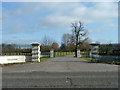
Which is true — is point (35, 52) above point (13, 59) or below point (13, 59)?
above

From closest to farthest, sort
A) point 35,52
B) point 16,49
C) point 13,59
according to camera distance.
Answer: point 13,59 < point 35,52 < point 16,49

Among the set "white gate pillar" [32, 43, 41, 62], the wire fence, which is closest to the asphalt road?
"white gate pillar" [32, 43, 41, 62]

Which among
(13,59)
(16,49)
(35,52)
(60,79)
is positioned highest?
(16,49)

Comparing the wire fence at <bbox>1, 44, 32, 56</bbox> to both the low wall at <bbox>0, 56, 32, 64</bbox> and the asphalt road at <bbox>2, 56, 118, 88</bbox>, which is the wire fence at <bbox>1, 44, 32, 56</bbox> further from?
the asphalt road at <bbox>2, 56, 118, 88</bbox>

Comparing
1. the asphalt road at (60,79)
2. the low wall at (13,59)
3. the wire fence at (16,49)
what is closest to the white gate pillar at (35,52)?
the low wall at (13,59)

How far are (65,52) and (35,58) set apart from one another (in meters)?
34.7

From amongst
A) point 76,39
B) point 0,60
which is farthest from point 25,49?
point 76,39

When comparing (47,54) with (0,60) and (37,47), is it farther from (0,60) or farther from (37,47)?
(0,60)

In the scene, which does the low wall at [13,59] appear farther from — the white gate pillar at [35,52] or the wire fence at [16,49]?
the wire fence at [16,49]

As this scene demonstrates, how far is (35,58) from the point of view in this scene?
18375mm

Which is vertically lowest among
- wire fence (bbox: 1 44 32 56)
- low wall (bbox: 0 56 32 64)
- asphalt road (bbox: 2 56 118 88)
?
asphalt road (bbox: 2 56 118 88)

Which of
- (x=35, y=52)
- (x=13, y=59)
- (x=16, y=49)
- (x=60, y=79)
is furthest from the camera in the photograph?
(x=16, y=49)

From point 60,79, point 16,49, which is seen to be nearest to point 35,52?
point 16,49

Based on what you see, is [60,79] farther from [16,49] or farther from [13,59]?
[16,49]
